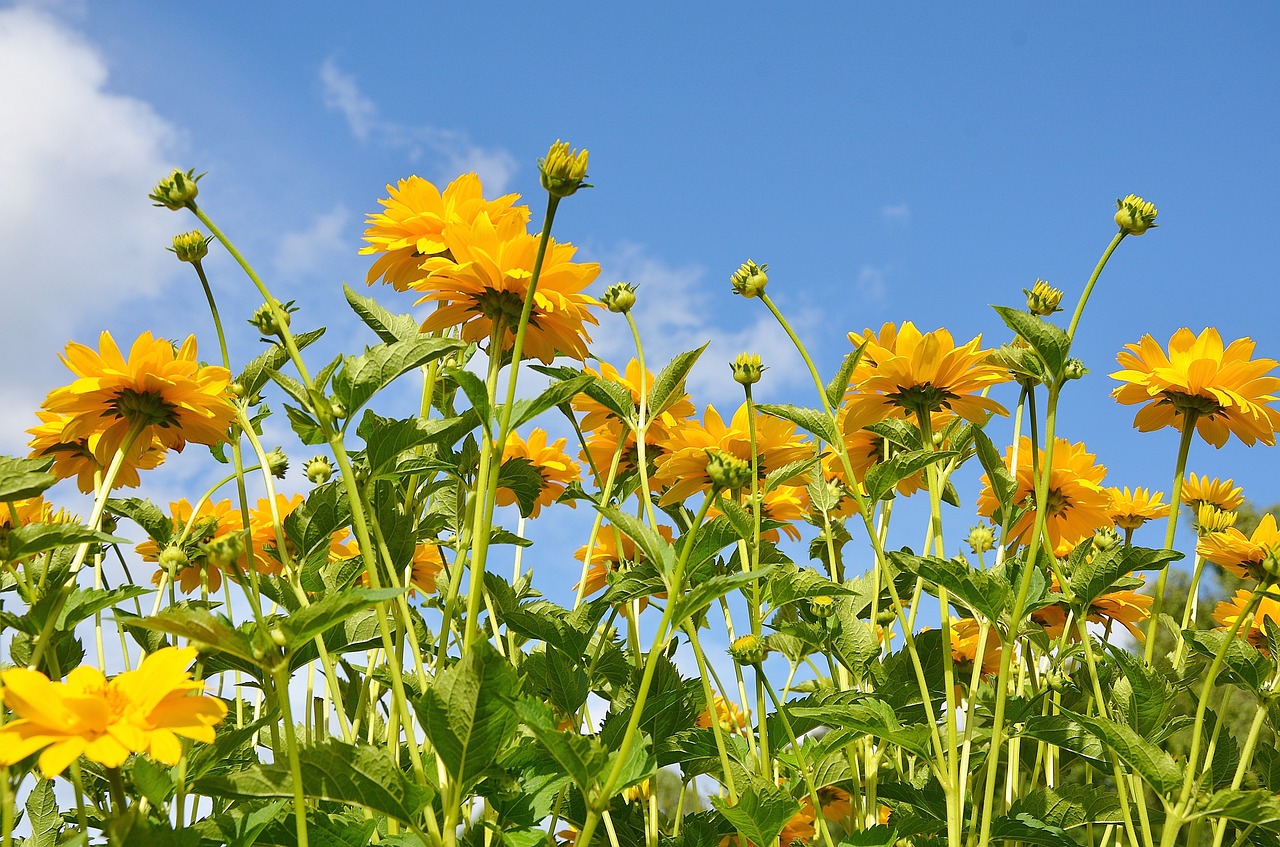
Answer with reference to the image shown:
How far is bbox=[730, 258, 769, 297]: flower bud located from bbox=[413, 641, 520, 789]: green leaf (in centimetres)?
98

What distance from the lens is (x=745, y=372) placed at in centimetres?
206

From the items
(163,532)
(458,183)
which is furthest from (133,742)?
(458,183)

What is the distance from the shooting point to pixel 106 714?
1.25 meters

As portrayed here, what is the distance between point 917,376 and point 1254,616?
131 centimetres

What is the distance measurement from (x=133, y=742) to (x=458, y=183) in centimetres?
121

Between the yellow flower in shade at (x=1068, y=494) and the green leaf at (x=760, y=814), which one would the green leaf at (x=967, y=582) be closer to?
the green leaf at (x=760, y=814)

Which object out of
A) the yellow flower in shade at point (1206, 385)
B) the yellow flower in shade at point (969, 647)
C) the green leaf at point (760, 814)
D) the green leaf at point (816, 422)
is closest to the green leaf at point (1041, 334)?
the green leaf at point (816, 422)

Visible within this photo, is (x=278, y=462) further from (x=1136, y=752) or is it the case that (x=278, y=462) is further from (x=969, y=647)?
(x=1136, y=752)

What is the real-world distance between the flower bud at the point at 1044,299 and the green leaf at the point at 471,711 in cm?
144

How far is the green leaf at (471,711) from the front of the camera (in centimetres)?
126

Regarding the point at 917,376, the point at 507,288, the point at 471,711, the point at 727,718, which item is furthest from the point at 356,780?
the point at 727,718

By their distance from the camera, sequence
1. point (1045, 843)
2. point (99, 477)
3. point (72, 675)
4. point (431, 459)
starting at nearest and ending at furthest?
point (72, 675)
point (431, 459)
point (1045, 843)
point (99, 477)

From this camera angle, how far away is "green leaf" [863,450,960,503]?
68.2 inches

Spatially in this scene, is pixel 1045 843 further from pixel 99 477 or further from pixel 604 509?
pixel 99 477
